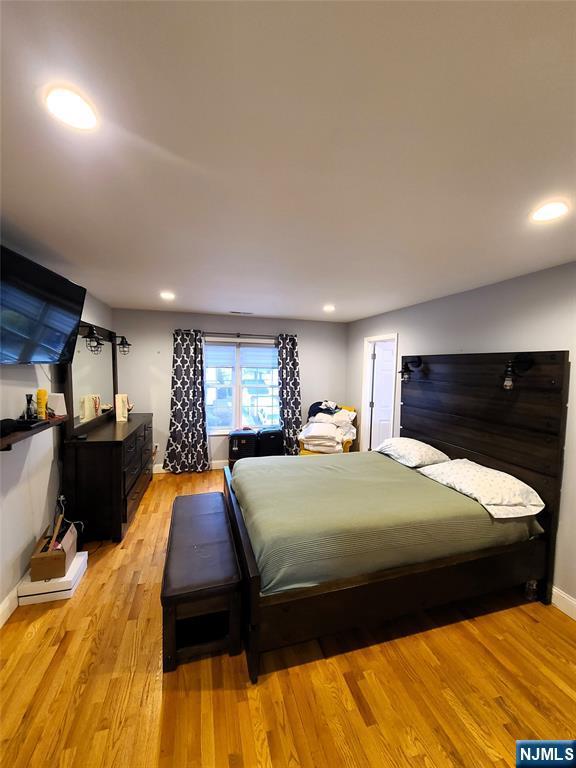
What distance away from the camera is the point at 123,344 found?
13.1 feet

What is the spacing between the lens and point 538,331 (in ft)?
7.41

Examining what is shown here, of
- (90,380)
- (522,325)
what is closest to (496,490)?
(522,325)

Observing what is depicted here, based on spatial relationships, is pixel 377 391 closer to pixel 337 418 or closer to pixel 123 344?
pixel 337 418

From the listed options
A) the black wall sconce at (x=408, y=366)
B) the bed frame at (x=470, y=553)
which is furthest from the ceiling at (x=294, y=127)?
the black wall sconce at (x=408, y=366)

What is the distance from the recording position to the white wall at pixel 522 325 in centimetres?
206

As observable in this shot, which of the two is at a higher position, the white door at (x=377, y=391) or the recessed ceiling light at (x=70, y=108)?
the recessed ceiling light at (x=70, y=108)

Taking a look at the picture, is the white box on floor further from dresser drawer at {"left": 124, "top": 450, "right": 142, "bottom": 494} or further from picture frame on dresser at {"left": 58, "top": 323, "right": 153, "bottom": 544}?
dresser drawer at {"left": 124, "top": 450, "right": 142, "bottom": 494}

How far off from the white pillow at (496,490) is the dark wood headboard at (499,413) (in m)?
0.11

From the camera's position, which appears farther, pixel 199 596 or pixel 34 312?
pixel 34 312

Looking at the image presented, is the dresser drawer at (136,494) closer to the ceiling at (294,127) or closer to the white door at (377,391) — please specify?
the ceiling at (294,127)

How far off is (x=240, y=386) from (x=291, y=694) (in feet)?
12.5

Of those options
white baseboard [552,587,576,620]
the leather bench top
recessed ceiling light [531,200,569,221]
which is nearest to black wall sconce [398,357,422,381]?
recessed ceiling light [531,200,569,221]

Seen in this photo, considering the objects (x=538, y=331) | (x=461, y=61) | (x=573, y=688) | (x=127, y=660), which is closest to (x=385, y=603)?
(x=573, y=688)

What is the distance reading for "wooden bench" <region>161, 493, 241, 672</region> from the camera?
1.58 m
